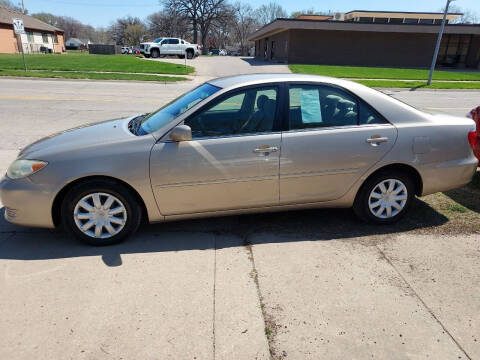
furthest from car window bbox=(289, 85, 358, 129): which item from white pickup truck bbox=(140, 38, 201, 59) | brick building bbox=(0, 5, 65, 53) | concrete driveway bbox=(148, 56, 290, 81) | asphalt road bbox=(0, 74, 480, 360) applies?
brick building bbox=(0, 5, 65, 53)

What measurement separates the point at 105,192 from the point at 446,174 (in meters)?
3.49

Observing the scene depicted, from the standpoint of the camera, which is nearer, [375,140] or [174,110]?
[375,140]

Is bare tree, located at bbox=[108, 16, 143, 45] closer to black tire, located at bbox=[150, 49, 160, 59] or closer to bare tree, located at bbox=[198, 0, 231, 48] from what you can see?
bare tree, located at bbox=[198, 0, 231, 48]

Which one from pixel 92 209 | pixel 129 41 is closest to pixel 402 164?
pixel 92 209

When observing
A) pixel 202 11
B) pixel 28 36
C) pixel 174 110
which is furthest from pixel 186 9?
pixel 174 110

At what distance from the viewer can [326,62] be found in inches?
1325

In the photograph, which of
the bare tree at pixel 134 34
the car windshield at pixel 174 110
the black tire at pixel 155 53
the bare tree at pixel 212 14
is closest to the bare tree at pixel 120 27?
the bare tree at pixel 134 34

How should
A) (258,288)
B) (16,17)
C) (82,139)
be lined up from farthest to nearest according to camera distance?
(16,17)
(82,139)
(258,288)

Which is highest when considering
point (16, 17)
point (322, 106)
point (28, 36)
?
point (16, 17)

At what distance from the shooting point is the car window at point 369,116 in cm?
366

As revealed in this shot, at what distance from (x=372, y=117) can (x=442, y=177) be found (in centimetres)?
104

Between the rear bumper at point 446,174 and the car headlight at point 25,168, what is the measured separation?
3.73m

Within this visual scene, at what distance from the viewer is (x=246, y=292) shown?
9.21 feet

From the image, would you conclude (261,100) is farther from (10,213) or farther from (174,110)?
(10,213)
